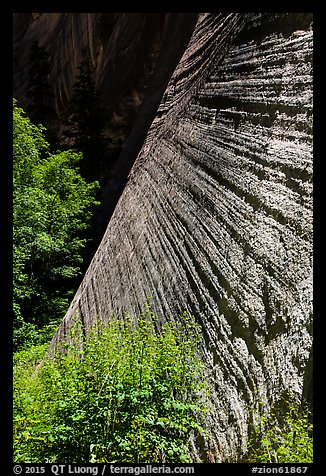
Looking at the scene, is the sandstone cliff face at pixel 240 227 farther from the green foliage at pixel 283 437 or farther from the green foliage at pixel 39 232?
the green foliage at pixel 39 232

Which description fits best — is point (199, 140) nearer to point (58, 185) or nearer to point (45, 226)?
point (45, 226)

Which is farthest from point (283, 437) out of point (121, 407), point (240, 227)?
point (240, 227)

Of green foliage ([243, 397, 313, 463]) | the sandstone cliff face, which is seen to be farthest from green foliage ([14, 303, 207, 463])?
green foliage ([243, 397, 313, 463])

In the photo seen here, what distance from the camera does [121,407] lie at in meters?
2.55

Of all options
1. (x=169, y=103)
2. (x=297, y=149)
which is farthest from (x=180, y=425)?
(x=169, y=103)

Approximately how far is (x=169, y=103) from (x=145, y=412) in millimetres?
4204

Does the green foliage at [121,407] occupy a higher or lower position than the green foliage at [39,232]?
higher

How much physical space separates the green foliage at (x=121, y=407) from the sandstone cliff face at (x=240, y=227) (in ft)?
0.57

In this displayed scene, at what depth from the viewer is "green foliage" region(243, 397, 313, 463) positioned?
2096 mm

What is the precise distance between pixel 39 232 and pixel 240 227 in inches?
199

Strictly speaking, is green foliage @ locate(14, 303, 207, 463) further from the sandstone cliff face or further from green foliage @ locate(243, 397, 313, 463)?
green foliage @ locate(243, 397, 313, 463)

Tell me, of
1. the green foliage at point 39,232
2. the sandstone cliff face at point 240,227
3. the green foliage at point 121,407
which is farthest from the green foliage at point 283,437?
the green foliage at point 39,232

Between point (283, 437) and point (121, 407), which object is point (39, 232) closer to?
point (121, 407)

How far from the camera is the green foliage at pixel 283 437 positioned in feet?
6.88
